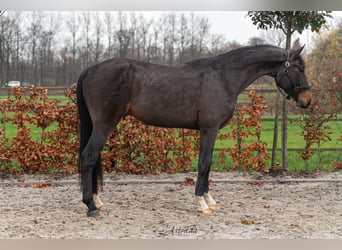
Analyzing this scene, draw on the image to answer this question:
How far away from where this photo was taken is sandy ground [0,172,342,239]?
3.60 m

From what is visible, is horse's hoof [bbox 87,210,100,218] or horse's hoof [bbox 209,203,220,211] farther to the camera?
horse's hoof [bbox 209,203,220,211]

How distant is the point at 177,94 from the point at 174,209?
56.0 inches

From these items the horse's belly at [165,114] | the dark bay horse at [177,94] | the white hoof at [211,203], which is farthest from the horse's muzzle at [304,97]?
the white hoof at [211,203]

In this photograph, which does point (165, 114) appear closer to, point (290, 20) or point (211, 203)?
point (211, 203)

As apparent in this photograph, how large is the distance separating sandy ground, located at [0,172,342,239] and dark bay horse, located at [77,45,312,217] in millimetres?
333

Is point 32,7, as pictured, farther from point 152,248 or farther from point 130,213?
point 152,248

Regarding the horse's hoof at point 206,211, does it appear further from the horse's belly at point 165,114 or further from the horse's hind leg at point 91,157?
the horse's hind leg at point 91,157

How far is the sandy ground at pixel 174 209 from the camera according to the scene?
3.60m

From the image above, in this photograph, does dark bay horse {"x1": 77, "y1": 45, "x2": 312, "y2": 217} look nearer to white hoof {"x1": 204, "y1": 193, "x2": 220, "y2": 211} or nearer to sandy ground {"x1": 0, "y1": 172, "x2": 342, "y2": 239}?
white hoof {"x1": 204, "y1": 193, "x2": 220, "y2": 211}

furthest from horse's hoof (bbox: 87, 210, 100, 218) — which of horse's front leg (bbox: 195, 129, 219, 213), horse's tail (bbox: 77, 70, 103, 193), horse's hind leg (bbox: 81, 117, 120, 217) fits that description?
horse's front leg (bbox: 195, 129, 219, 213)

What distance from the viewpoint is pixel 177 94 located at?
4.30 m

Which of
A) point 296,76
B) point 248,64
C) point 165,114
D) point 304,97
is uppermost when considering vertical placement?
point 248,64

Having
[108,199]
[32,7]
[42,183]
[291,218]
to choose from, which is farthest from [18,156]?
[291,218]

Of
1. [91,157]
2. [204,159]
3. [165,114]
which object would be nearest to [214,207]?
[204,159]
